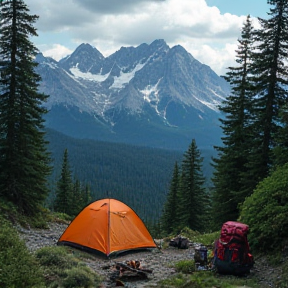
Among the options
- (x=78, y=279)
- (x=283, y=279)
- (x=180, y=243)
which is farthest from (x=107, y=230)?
(x=283, y=279)

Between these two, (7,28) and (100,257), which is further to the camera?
(7,28)

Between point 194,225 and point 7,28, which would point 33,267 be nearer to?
point 7,28

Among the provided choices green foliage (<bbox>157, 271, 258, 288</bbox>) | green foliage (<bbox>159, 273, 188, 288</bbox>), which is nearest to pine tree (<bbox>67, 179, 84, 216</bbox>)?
green foliage (<bbox>159, 273, 188, 288</bbox>)

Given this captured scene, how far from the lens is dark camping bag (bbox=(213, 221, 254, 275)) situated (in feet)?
33.8

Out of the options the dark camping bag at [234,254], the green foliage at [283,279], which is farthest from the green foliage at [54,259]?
the green foliage at [283,279]

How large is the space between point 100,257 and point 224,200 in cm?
1414

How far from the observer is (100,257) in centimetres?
1387

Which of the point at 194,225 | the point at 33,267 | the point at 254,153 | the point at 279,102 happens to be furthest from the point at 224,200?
the point at 33,267

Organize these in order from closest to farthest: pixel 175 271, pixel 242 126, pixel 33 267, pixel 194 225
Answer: pixel 33 267 < pixel 175 271 < pixel 242 126 < pixel 194 225

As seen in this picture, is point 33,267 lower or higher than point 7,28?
lower

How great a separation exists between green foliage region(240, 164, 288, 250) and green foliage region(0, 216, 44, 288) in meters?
7.31

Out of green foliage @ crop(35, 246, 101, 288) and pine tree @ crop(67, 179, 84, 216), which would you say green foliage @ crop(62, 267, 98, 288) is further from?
pine tree @ crop(67, 179, 84, 216)

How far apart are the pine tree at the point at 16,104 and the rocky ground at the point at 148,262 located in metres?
3.03

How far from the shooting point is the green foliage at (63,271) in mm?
9680
